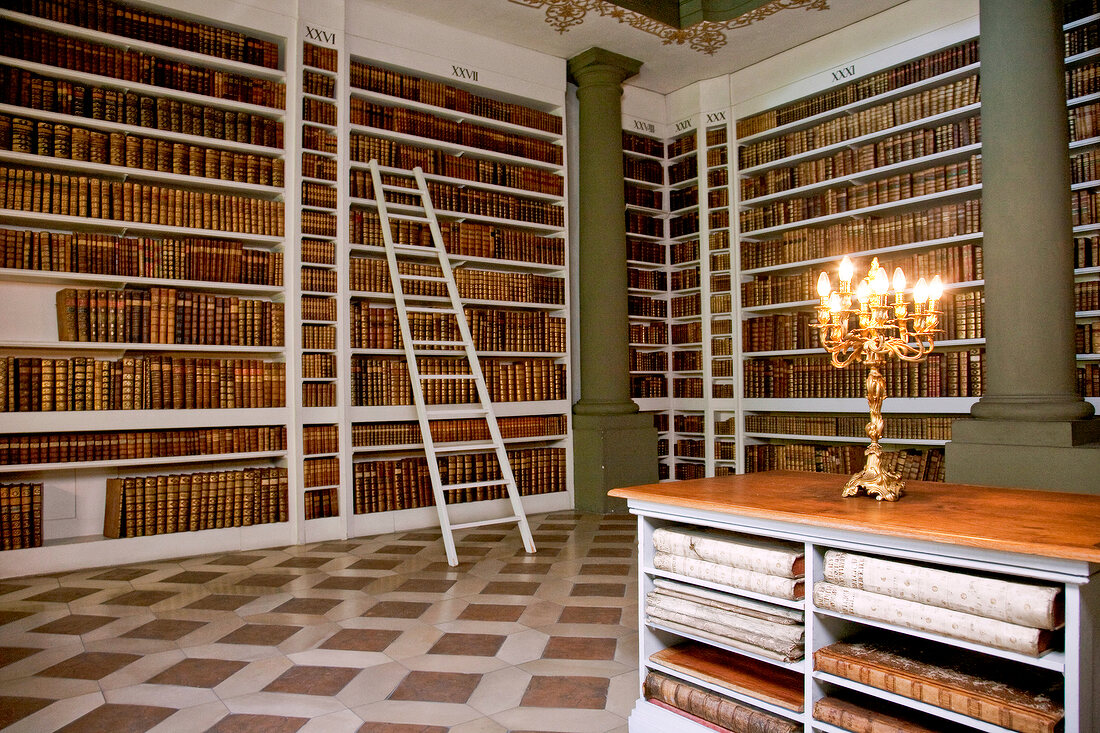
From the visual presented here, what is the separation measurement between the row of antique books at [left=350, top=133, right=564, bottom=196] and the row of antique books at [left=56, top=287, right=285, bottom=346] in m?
1.24

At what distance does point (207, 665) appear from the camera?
2619 millimetres

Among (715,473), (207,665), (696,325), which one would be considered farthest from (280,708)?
(696,325)

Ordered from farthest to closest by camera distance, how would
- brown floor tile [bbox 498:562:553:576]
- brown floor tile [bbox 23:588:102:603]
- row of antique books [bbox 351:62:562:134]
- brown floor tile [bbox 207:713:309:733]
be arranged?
row of antique books [bbox 351:62:562:134]
brown floor tile [bbox 498:562:553:576]
brown floor tile [bbox 23:588:102:603]
brown floor tile [bbox 207:713:309:733]

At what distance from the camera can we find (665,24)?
5402mm

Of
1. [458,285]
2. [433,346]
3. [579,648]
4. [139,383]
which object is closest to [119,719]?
[579,648]

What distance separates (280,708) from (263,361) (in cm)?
282

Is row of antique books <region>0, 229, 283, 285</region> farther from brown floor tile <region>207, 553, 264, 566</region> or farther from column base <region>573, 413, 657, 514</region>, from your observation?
column base <region>573, 413, 657, 514</region>

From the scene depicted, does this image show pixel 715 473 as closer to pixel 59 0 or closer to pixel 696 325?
pixel 696 325

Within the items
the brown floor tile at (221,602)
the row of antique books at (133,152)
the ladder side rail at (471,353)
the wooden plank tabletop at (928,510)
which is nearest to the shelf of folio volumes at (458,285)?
the ladder side rail at (471,353)

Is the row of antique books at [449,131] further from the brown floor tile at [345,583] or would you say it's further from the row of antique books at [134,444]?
the brown floor tile at [345,583]

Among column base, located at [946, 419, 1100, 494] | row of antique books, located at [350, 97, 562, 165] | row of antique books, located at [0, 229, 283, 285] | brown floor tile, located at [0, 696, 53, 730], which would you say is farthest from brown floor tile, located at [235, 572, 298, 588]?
column base, located at [946, 419, 1100, 494]

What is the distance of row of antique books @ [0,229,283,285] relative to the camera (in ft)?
12.8

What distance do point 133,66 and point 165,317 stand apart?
1.43 m

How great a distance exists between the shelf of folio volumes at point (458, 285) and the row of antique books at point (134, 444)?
58cm
